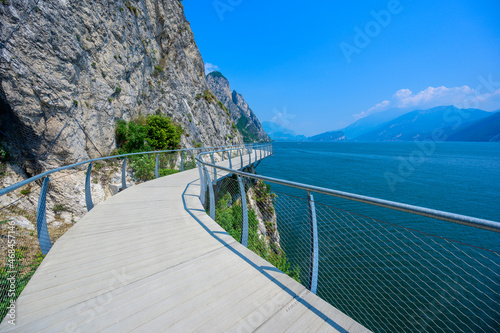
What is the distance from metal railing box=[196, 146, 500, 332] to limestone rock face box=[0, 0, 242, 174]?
631 cm

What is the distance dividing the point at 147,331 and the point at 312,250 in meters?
2.10

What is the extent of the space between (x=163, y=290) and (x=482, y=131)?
225 metres

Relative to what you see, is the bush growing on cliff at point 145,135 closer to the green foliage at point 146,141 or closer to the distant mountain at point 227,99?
the green foliage at point 146,141

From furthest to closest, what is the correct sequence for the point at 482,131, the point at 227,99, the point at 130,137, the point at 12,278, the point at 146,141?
the point at 227,99 < the point at 482,131 < the point at 146,141 < the point at 130,137 < the point at 12,278

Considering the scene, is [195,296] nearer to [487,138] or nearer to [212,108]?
[212,108]

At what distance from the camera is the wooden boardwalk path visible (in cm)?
224

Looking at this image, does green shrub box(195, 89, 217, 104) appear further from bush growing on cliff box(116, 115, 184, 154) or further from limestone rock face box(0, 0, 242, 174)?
bush growing on cliff box(116, 115, 184, 154)

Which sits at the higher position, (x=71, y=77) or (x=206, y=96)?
(x=206, y=96)

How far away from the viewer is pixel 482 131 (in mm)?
148625

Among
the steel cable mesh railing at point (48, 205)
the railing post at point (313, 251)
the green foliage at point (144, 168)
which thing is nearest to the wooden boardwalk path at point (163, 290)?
the railing post at point (313, 251)

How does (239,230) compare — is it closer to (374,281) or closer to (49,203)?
(374,281)

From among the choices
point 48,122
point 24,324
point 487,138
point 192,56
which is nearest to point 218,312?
point 24,324

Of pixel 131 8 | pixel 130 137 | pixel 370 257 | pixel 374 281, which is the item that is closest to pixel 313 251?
pixel 374 281

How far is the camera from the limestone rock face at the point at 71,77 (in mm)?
8344
